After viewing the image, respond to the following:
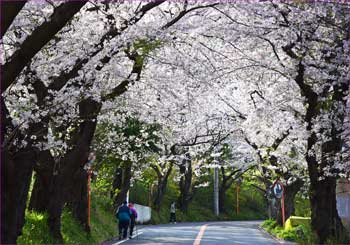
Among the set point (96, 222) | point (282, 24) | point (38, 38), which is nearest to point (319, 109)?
point (282, 24)

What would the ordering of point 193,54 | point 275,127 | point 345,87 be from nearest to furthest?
1. point 345,87
2. point 193,54
3. point 275,127

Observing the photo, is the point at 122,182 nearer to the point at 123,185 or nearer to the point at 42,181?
the point at 123,185

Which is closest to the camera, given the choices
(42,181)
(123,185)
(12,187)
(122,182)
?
(12,187)

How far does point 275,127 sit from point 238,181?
41656mm

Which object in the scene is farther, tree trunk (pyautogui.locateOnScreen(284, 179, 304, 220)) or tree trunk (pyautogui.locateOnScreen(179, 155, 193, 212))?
tree trunk (pyautogui.locateOnScreen(179, 155, 193, 212))

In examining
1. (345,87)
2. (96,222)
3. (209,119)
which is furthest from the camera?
(209,119)

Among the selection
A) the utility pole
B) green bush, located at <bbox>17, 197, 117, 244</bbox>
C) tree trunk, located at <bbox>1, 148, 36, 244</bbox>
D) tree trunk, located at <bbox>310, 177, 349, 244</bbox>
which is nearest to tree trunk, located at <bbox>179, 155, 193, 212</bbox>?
the utility pole

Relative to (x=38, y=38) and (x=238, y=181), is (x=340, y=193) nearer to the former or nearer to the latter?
(x=38, y=38)

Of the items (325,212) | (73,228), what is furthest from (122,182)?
(325,212)

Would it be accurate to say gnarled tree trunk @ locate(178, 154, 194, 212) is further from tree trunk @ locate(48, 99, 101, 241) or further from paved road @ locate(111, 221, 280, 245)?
tree trunk @ locate(48, 99, 101, 241)

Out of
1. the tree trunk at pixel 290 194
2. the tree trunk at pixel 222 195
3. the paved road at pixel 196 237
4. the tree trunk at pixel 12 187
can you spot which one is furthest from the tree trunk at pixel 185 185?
the tree trunk at pixel 12 187

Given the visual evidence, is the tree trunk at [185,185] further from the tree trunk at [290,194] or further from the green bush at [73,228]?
the green bush at [73,228]

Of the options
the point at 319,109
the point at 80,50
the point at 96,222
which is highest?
the point at 80,50

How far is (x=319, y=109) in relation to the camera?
50.1ft
